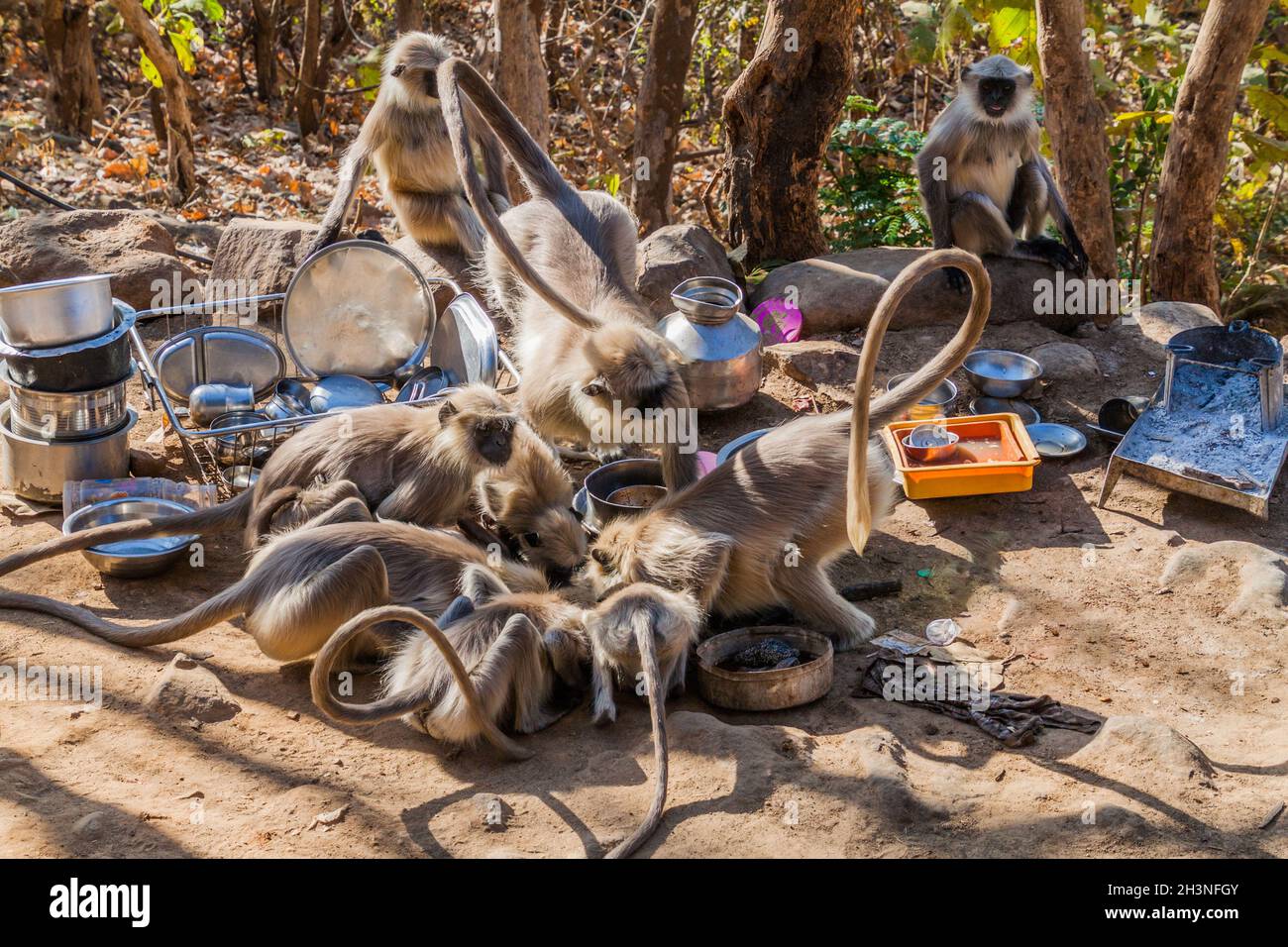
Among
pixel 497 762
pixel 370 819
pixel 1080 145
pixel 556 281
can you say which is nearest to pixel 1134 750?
pixel 497 762

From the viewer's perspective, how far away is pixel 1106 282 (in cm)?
800

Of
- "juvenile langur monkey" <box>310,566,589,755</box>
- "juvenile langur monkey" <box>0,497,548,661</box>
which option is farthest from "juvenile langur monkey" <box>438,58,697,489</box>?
"juvenile langur monkey" <box>310,566,589,755</box>

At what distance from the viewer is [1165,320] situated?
7.79 m

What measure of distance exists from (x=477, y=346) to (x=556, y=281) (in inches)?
22.0

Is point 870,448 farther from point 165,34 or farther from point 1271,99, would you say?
point 165,34

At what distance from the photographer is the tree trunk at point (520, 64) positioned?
8.20m

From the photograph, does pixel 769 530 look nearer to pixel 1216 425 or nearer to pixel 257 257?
pixel 1216 425

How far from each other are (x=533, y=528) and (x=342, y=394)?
151cm

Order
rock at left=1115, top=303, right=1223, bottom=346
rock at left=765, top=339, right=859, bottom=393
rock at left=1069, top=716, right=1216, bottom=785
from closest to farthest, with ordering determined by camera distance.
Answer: rock at left=1069, top=716, right=1216, bottom=785
rock at left=765, top=339, right=859, bottom=393
rock at left=1115, top=303, right=1223, bottom=346

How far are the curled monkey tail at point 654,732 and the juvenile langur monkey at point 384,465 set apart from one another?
1.37m

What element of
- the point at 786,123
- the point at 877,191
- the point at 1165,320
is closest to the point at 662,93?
the point at 786,123

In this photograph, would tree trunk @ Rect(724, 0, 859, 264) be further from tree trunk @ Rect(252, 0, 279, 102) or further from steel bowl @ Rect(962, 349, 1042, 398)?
tree trunk @ Rect(252, 0, 279, 102)

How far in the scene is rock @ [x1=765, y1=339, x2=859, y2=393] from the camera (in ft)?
24.5

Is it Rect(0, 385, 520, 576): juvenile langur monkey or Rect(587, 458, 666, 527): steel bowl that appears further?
Rect(587, 458, 666, 527): steel bowl
